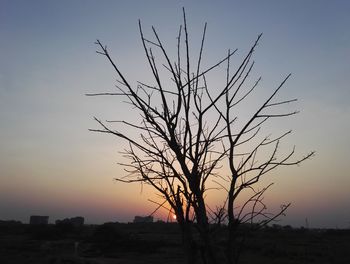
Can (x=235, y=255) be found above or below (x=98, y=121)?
below

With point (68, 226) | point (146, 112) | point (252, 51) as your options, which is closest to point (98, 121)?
point (146, 112)

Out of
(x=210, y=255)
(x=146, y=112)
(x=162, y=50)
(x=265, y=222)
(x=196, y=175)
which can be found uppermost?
(x=162, y=50)

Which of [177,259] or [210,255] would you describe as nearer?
[210,255]

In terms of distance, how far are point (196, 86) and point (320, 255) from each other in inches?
1542

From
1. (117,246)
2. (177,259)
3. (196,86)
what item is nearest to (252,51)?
(196,86)

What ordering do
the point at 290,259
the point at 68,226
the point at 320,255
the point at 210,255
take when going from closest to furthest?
the point at 210,255
the point at 290,259
the point at 320,255
the point at 68,226

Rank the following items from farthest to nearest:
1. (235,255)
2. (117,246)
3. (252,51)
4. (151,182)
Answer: (117,246)
(151,182)
(252,51)
(235,255)

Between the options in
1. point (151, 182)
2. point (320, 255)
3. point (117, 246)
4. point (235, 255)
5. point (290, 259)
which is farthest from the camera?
point (117, 246)

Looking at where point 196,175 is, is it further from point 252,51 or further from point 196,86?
point 252,51

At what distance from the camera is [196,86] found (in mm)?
2705

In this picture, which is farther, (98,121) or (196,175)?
(98,121)

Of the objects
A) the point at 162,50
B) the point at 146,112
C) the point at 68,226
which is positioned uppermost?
the point at 68,226

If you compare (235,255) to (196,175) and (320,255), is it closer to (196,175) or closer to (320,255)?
(196,175)

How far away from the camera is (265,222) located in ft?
8.54
